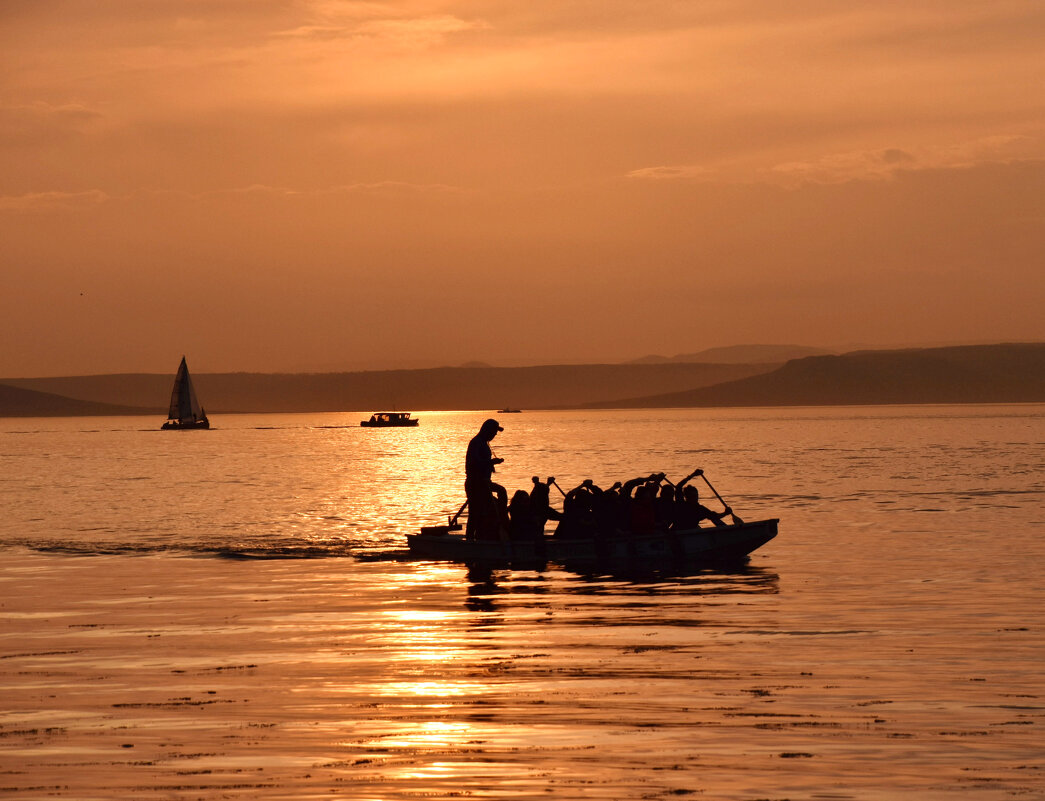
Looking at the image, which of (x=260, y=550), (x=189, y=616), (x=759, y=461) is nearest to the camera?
(x=189, y=616)

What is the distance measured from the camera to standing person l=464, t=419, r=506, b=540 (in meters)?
32.9

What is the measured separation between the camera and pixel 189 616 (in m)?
24.7

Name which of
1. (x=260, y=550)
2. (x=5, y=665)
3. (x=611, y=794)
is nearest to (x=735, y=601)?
(x=5, y=665)

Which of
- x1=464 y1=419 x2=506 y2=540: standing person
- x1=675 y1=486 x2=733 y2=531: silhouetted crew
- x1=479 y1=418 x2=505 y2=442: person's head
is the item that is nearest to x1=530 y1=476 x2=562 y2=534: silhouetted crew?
x1=464 y1=419 x2=506 y2=540: standing person

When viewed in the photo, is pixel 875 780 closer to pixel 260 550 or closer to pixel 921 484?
pixel 260 550

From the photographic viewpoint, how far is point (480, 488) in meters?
33.7

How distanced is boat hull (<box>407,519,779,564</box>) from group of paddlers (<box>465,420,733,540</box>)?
258 millimetres

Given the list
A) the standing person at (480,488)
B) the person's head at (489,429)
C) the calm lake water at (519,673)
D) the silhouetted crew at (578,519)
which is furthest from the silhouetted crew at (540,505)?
the person's head at (489,429)

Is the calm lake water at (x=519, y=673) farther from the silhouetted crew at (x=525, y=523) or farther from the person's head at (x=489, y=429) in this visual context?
the person's head at (x=489, y=429)

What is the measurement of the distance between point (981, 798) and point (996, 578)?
64.0ft

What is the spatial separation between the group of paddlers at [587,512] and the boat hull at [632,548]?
0.85 feet

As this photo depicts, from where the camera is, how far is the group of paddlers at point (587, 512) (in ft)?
110

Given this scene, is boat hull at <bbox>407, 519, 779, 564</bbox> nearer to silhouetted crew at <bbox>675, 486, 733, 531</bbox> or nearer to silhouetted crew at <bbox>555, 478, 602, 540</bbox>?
silhouetted crew at <bbox>675, 486, 733, 531</bbox>

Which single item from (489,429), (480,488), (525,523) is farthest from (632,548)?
(489,429)
